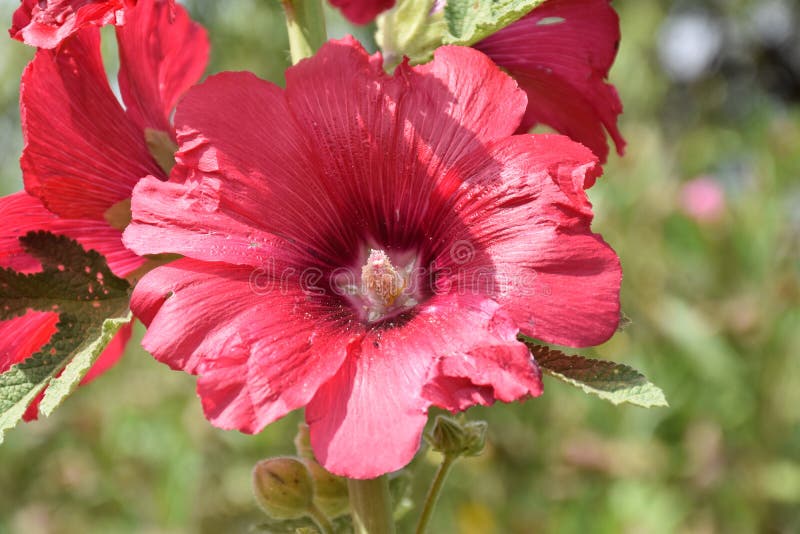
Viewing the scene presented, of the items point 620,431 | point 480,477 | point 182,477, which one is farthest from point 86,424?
point 620,431

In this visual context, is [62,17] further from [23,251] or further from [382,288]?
[382,288]

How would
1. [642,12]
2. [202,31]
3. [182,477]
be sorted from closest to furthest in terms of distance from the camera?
[202,31] < [182,477] < [642,12]

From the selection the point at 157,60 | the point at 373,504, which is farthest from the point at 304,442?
the point at 157,60

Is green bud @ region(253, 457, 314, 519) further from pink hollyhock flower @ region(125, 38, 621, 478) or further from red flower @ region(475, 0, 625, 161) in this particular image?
red flower @ region(475, 0, 625, 161)

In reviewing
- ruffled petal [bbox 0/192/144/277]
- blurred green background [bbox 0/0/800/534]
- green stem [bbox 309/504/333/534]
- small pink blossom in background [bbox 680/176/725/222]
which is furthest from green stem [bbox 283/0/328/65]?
small pink blossom in background [bbox 680/176/725/222]

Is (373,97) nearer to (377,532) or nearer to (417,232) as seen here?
(417,232)

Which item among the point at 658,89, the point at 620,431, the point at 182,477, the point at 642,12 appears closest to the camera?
the point at 182,477
